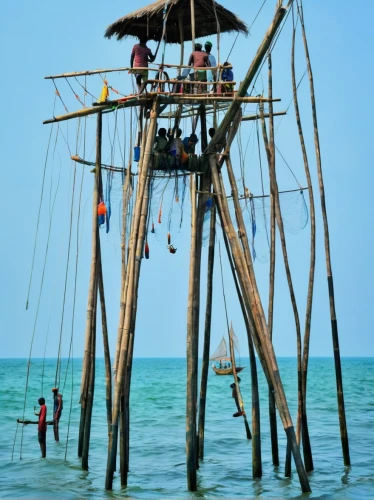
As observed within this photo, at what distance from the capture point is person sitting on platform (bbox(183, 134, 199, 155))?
43.0ft

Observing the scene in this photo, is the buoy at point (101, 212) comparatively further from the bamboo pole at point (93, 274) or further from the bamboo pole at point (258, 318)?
the bamboo pole at point (258, 318)

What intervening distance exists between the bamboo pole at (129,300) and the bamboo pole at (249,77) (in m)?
0.94

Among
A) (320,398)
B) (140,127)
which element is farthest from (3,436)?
(320,398)

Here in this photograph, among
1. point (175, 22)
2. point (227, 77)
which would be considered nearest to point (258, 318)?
point (227, 77)

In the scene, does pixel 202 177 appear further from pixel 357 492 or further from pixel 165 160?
pixel 357 492

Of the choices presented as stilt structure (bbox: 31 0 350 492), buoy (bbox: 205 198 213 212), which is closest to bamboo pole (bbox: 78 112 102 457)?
stilt structure (bbox: 31 0 350 492)

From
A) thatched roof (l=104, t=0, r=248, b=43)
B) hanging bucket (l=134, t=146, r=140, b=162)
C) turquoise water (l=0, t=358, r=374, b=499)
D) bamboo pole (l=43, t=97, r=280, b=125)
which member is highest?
thatched roof (l=104, t=0, r=248, b=43)

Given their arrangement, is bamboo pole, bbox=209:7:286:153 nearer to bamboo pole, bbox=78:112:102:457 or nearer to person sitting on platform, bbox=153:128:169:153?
person sitting on platform, bbox=153:128:169:153

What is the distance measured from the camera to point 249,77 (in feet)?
38.8

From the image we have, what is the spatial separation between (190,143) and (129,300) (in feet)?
9.25

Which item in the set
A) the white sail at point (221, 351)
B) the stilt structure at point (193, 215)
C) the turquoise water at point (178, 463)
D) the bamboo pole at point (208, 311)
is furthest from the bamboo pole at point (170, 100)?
the white sail at point (221, 351)

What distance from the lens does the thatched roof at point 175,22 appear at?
13.1 metres

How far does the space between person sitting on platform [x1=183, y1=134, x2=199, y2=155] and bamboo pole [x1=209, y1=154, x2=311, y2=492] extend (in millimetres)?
865

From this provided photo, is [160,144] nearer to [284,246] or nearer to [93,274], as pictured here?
[93,274]
